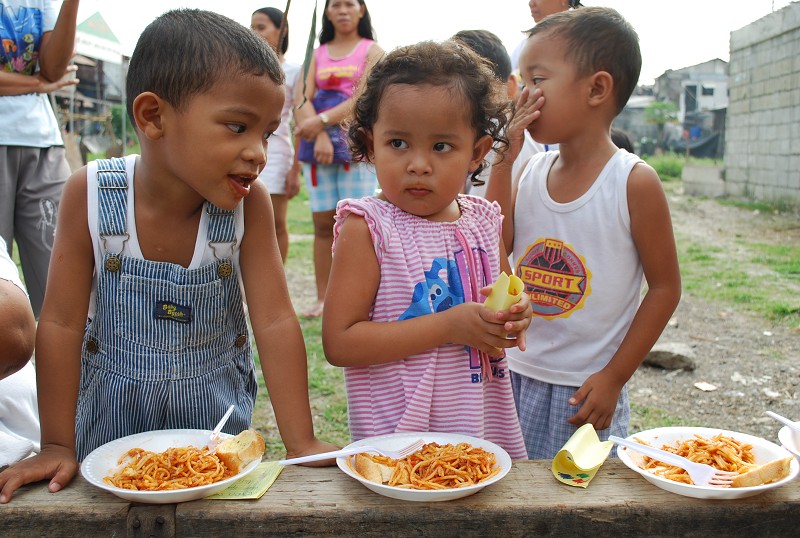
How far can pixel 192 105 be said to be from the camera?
5.64 feet

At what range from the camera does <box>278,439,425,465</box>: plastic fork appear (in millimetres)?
1648

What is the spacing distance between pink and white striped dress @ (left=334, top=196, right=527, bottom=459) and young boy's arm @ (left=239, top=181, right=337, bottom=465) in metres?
0.15

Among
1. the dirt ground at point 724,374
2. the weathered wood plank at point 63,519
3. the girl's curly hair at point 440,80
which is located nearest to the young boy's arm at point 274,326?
the girl's curly hair at point 440,80

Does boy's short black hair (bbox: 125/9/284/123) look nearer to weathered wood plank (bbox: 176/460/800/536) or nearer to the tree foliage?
weathered wood plank (bbox: 176/460/800/536)

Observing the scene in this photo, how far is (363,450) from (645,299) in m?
0.99

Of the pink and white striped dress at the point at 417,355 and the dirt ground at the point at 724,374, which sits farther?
the dirt ground at the point at 724,374

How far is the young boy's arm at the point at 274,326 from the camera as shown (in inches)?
75.0

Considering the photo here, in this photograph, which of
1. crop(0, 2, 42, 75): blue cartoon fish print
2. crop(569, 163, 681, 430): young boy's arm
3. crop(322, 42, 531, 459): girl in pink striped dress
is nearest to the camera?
crop(322, 42, 531, 459): girl in pink striped dress

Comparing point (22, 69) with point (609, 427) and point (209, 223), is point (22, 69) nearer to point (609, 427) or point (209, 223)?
point (209, 223)

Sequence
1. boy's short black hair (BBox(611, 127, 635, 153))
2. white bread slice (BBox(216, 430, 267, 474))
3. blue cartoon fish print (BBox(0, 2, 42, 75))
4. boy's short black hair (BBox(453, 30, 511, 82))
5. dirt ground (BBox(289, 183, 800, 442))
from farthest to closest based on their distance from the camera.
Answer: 1. boy's short black hair (BBox(611, 127, 635, 153))
2. dirt ground (BBox(289, 183, 800, 442))
3. boy's short black hair (BBox(453, 30, 511, 82))
4. blue cartoon fish print (BBox(0, 2, 42, 75))
5. white bread slice (BBox(216, 430, 267, 474))

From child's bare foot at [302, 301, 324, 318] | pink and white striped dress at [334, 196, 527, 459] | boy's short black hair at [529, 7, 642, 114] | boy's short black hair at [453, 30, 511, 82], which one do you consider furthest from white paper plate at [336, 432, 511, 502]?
child's bare foot at [302, 301, 324, 318]

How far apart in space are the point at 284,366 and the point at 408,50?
2.85ft

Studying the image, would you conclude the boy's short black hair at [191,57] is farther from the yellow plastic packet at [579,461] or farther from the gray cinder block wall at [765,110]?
the gray cinder block wall at [765,110]

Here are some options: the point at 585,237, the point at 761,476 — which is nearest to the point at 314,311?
the point at 585,237
